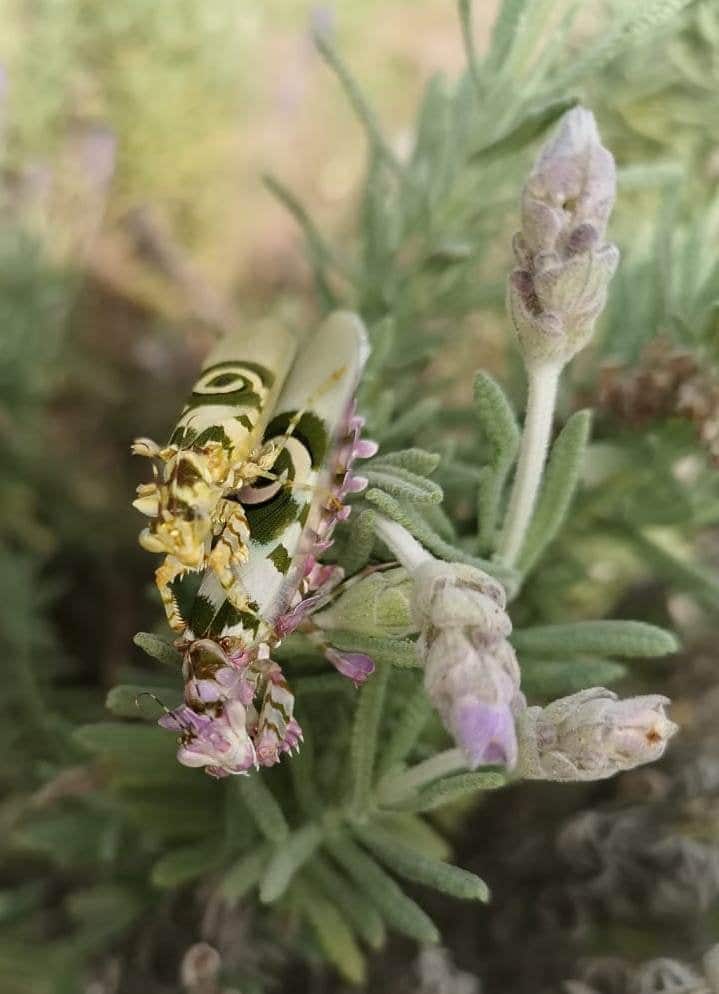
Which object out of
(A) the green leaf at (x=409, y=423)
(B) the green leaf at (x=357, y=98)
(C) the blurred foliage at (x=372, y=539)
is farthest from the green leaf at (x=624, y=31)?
(A) the green leaf at (x=409, y=423)

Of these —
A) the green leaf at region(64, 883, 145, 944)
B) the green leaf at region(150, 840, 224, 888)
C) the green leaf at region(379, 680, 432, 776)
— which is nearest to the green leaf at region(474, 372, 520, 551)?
the green leaf at region(379, 680, 432, 776)

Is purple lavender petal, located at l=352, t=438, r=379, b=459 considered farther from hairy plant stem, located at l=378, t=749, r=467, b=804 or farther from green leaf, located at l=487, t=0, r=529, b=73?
green leaf, located at l=487, t=0, r=529, b=73

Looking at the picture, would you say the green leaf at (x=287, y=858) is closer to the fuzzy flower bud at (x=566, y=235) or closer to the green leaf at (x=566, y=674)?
the green leaf at (x=566, y=674)

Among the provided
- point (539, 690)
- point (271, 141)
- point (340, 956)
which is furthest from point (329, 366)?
point (271, 141)

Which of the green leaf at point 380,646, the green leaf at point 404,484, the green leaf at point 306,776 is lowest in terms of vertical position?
the green leaf at point 306,776

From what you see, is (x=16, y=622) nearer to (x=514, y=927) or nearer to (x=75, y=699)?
(x=75, y=699)

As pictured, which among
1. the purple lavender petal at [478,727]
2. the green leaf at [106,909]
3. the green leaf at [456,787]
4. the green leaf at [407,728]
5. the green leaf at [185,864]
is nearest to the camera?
the purple lavender petal at [478,727]

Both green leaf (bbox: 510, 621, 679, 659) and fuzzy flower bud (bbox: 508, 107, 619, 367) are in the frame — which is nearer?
fuzzy flower bud (bbox: 508, 107, 619, 367)
